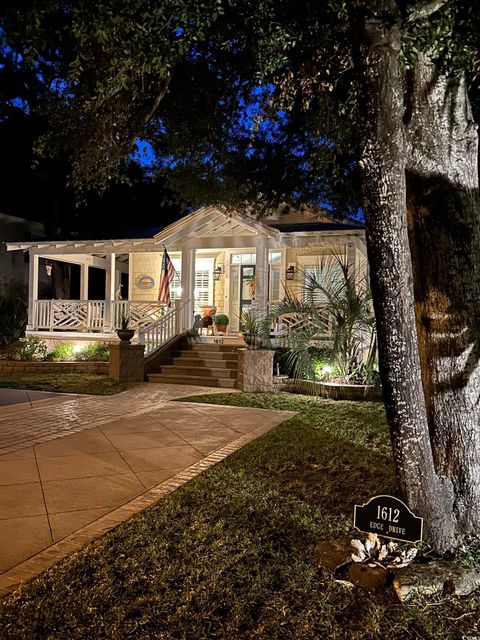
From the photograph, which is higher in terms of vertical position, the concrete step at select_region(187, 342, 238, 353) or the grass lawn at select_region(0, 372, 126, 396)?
the concrete step at select_region(187, 342, 238, 353)

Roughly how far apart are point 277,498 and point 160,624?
2.13 metres

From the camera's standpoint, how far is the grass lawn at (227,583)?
9.36ft

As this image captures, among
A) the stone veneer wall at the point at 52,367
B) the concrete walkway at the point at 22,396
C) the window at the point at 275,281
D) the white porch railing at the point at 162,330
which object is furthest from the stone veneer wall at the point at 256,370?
the window at the point at 275,281

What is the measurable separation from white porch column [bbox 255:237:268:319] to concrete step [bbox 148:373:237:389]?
272 centimetres

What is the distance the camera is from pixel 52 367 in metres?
14.7

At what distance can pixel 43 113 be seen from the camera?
8188 mm

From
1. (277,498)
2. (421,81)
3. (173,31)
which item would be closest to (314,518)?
(277,498)

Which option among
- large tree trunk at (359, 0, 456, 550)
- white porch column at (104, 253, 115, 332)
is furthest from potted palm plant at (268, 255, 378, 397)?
large tree trunk at (359, 0, 456, 550)

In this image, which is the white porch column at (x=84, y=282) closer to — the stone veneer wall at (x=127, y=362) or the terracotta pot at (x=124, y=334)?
the terracotta pot at (x=124, y=334)

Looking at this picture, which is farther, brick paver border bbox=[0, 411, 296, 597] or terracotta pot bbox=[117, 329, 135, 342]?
terracotta pot bbox=[117, 329, 135, 342]

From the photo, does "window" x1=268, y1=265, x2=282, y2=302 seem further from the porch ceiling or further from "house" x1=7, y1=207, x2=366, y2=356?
the porch ceiling

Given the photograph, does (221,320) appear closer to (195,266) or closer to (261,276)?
(195,266)

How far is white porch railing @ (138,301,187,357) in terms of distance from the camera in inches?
546

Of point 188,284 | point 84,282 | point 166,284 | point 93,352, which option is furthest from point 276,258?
point 84,282
